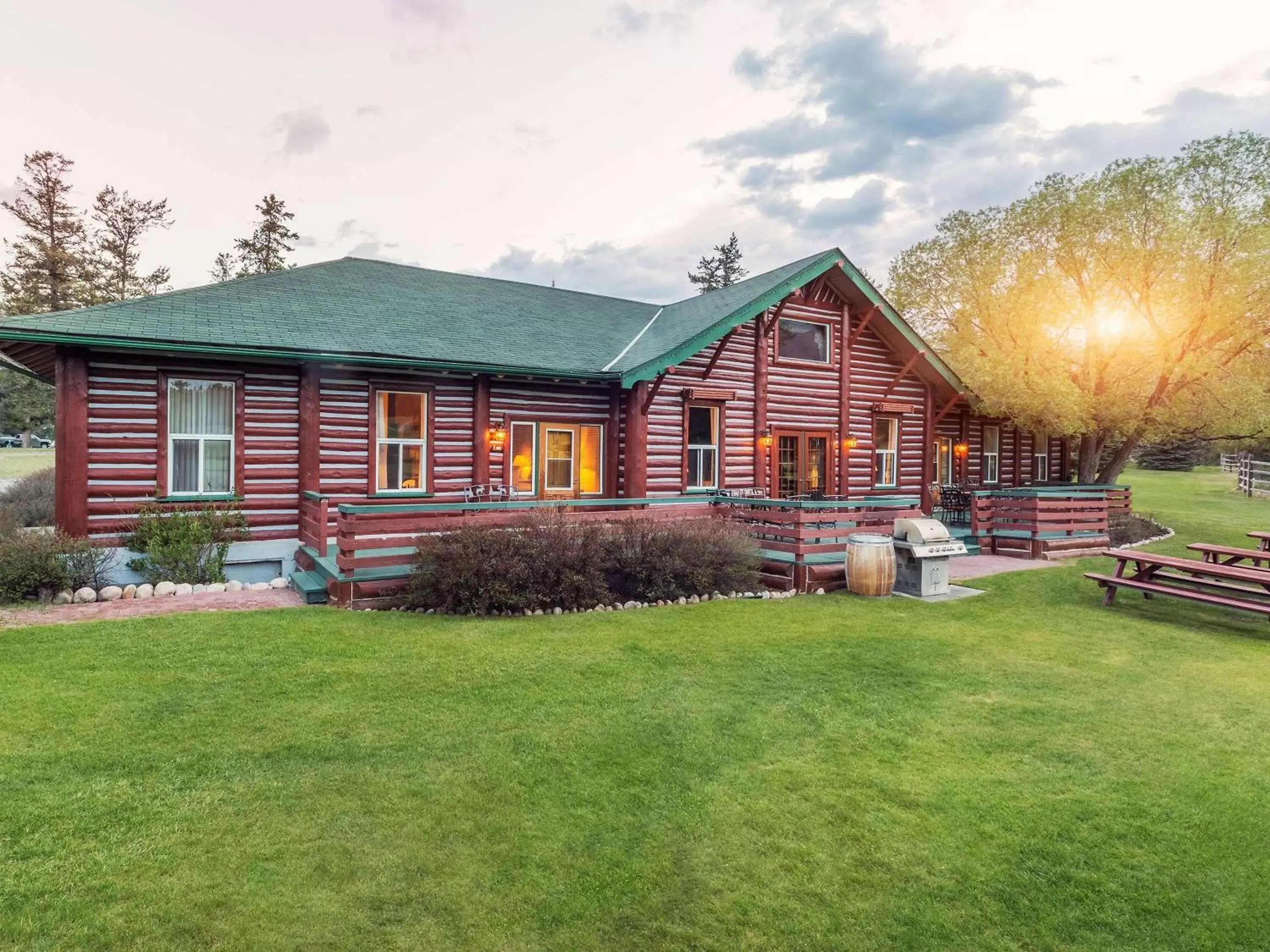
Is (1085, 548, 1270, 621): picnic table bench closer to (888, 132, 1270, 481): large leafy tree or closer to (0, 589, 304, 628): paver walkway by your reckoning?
(888, 132, 1270, 481): large leafy tree

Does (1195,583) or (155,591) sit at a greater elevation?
(1195,583)

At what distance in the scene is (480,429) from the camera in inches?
512

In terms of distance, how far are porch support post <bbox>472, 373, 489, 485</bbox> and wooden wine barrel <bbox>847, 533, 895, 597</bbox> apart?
7674 mm

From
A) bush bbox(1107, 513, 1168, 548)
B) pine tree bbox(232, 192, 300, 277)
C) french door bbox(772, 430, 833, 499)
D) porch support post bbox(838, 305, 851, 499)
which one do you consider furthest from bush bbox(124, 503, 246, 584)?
pine tree bbox(232, 192, 300, 277)

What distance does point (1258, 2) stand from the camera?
1166 cm

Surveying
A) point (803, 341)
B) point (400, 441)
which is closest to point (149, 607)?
point (400, 441)

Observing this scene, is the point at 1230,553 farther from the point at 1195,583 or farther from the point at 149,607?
the point at 149,607

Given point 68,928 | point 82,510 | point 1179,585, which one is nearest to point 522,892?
point 68,928

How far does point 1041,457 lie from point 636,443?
18.0m

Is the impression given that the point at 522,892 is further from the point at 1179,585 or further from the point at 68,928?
the point at 1179,585

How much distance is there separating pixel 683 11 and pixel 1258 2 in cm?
1104

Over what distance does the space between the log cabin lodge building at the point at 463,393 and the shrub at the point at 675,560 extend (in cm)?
382

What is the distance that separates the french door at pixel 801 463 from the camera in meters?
16.2

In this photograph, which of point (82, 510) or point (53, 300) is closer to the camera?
point (82, 510)
